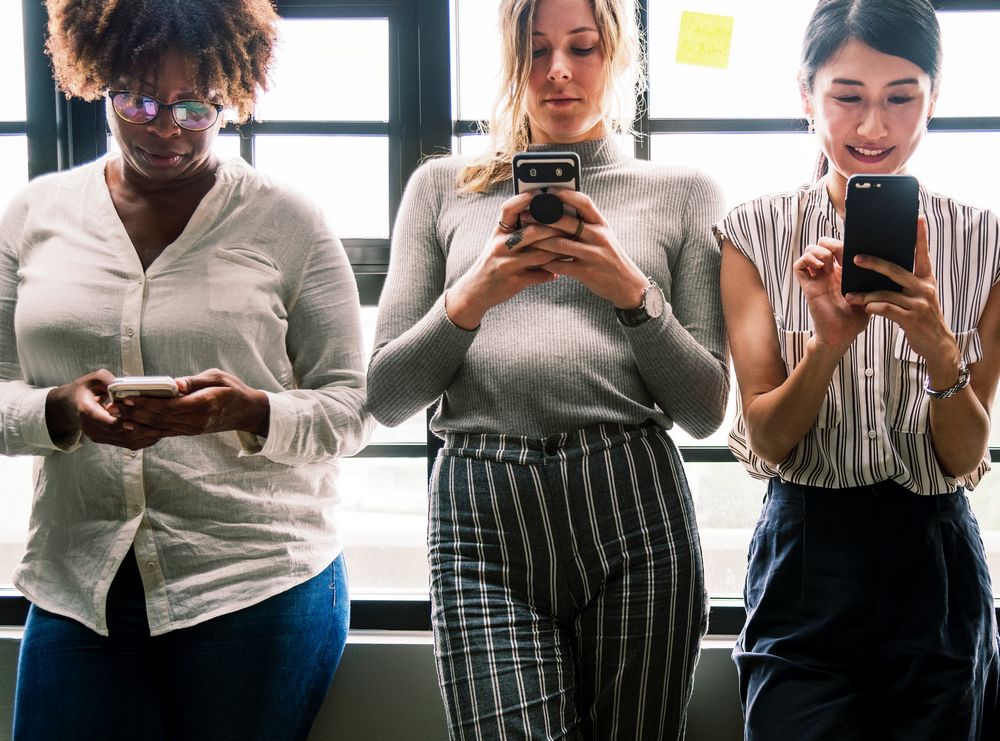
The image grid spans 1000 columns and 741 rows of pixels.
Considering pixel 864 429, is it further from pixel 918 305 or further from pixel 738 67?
pixel 738 67

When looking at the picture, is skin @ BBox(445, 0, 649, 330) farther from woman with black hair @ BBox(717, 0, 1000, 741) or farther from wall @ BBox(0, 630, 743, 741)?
wall @ BBox(0, 630, 743, 741)

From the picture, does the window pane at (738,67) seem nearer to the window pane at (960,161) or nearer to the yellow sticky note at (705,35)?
the yellow sticky note at (705,35)

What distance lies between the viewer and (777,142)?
5.62ft

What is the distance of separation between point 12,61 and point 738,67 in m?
1.45

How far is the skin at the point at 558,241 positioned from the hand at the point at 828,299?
0.64 ft

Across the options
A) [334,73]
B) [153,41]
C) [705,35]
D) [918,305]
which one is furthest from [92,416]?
[705,35]

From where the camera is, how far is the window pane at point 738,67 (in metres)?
1.67

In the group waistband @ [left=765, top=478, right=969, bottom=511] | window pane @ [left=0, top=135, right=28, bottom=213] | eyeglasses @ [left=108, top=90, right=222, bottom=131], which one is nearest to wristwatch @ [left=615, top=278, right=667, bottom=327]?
waistband @ [left=765, top=478, right=969, bottom=511]

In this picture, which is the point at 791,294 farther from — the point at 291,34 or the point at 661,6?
the point at 291,34

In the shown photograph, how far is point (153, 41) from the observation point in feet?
4.09

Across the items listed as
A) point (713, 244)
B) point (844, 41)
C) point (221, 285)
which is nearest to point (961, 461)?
point (713, 244)

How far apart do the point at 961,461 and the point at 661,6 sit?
1.05 metres

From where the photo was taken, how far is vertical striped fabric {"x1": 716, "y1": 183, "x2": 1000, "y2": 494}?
110cm

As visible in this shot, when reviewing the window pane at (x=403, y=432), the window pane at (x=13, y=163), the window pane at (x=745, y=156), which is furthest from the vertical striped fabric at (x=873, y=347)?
the window pane at (x=13, y=163)
